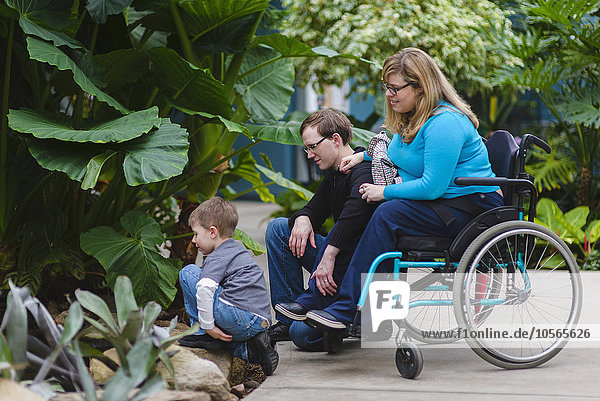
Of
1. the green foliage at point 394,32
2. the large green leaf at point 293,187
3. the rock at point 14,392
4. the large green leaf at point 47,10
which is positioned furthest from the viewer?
the green foliage at point 394,32

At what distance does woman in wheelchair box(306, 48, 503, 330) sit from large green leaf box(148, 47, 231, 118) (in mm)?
1133

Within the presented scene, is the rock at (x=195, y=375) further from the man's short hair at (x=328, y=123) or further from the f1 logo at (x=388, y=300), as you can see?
the man's short hair at (x=328, y=123)

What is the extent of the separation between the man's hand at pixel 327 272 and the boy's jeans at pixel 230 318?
27cm

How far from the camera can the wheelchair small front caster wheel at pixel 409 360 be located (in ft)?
9.04

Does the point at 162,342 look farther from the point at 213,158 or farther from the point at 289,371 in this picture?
the point at 213,158

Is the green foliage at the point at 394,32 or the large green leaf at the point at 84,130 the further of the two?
the green foliage at the point at 394,32

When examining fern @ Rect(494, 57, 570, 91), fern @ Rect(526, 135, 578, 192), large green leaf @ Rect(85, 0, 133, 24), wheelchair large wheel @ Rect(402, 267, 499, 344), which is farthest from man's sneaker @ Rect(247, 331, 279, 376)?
fern @ Rect(526, 135, 578, 192)

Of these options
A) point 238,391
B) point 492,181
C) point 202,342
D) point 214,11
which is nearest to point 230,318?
point 202,342

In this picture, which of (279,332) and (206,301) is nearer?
(206,301)

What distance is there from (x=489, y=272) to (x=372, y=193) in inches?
21.2

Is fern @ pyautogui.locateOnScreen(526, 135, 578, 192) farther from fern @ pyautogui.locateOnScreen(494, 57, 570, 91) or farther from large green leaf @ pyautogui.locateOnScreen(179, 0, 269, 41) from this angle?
large green leaf @ pyautogui.locateOnScreen(179, 0, 269, 41)

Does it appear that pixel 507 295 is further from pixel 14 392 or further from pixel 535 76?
pixel 535 76

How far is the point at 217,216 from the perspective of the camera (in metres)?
3.00

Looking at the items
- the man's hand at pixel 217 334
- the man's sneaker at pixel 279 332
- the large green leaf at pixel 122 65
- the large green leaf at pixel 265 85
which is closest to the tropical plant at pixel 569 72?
the large green leaf at pixel 265 85
